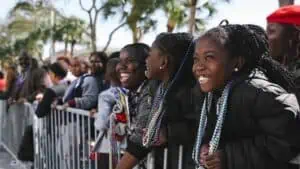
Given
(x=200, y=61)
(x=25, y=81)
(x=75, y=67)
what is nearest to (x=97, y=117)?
(x=200, y=61)

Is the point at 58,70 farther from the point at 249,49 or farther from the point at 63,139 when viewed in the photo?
the point at 249,49

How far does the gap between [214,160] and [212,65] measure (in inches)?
15.1

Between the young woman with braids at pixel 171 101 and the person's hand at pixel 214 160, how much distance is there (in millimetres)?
426

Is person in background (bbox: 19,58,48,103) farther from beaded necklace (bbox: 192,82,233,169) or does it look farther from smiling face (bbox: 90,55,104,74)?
beaded necklace (bbox: 192,82,233,169)

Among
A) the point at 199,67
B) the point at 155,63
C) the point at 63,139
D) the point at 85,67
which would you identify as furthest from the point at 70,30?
the point at 199,67

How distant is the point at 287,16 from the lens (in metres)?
2.42

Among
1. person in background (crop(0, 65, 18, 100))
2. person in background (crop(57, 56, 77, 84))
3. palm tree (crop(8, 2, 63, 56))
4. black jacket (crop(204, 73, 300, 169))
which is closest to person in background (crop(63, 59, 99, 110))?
person in background (crop(57, 56, 77, 84))

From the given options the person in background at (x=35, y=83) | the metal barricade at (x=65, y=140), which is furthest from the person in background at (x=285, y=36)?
the person in background at (x=35, y=83)

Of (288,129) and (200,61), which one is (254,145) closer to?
(288,129)

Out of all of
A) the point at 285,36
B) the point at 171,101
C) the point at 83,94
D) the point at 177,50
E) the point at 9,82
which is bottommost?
the point at 9,82

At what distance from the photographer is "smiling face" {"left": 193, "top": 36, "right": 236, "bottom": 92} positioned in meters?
2.06

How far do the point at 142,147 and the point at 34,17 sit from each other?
1359 inches

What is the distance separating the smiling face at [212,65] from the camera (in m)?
2.06

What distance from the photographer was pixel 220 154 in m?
2.05
